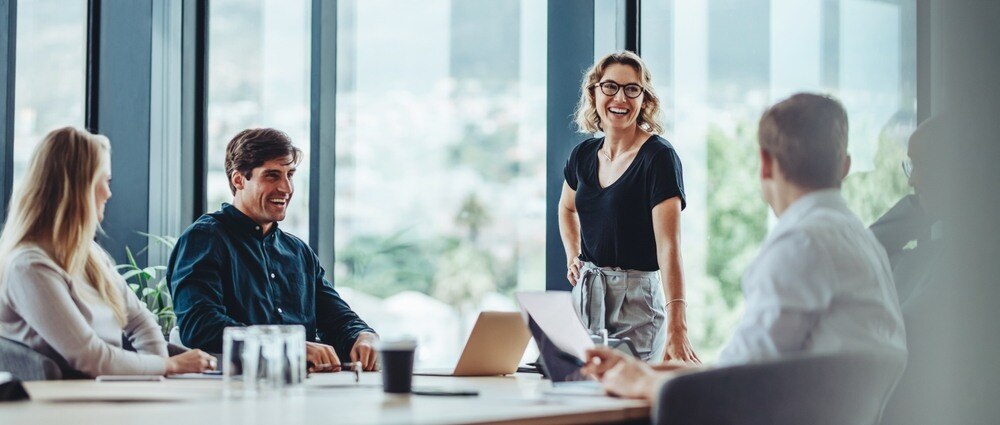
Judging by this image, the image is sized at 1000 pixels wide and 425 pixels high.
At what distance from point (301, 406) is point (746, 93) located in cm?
251

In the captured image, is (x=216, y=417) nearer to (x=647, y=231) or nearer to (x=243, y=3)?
(x=647, y=231)

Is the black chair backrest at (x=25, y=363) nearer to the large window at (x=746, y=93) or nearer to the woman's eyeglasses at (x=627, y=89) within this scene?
the woman's eyeglasses at (x=627, y=89)

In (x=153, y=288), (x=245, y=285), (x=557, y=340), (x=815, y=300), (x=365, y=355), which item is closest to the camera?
(x=815, y=300)

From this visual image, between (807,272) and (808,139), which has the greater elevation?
(808,139)

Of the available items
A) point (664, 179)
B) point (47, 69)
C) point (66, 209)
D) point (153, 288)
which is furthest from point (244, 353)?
point (47, 69)

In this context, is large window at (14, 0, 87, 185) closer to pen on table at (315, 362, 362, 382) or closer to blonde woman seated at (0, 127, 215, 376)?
blonde woman seated at (0, 127, 215, 376)

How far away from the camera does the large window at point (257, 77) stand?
5.30 m

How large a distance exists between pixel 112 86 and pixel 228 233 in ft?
6.69

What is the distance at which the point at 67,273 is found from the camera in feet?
8.27

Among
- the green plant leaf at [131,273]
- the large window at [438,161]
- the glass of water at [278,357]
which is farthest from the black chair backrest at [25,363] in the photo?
the large window at [438,161]

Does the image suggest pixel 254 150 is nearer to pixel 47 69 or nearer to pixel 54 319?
pixel 54 319

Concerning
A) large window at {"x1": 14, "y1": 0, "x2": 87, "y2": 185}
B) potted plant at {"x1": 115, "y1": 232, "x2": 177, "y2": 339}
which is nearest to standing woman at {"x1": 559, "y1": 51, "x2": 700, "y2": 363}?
potted plant at {"x1": 115, "y1": 232, "x2": 177, "y2": 339}

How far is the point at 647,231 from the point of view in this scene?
338cm

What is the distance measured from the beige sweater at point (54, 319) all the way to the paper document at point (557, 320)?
885 millimetres
